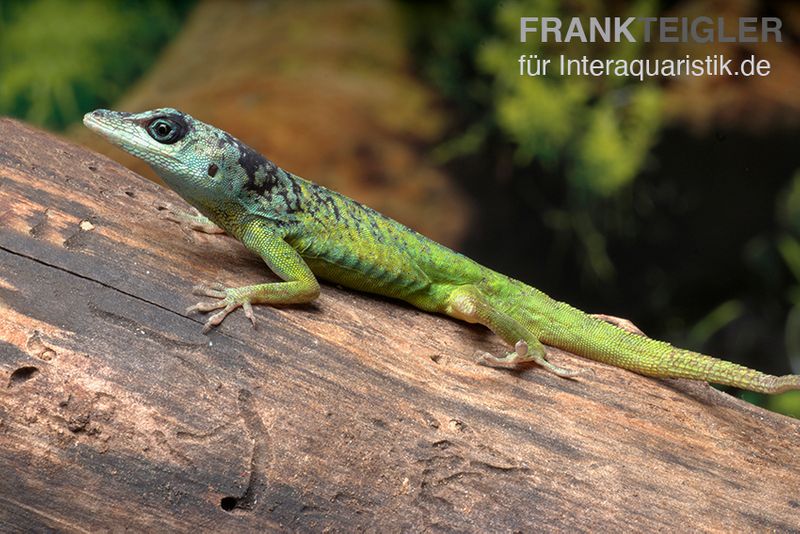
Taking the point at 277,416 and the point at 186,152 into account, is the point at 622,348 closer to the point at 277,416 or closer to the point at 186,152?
the point at 277,416

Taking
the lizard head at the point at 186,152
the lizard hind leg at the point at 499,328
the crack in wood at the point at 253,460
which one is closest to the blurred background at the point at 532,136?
the lizard hind leg at the point at 499,328

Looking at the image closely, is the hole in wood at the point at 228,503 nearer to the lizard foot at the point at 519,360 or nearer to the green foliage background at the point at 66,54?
the lizard foot at the point at 519,360

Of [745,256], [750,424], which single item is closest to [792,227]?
[745,256]

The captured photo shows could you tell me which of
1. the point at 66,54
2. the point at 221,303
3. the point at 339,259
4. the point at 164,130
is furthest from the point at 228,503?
the point at 66,54

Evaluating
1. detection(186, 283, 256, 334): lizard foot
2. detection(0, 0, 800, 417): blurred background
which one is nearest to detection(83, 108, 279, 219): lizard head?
detection(186, 283, 256, 334): lizard foot

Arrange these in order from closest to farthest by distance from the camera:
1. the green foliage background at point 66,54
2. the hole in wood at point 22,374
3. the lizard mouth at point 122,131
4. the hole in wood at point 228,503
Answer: the hole in wood at point 22,374
the hole in wood at point 228,503
the lizard mouth at point 122,131
the green foliage background at point 66,54

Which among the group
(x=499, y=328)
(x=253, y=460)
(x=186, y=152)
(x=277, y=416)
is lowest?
(x=253, y=460)
